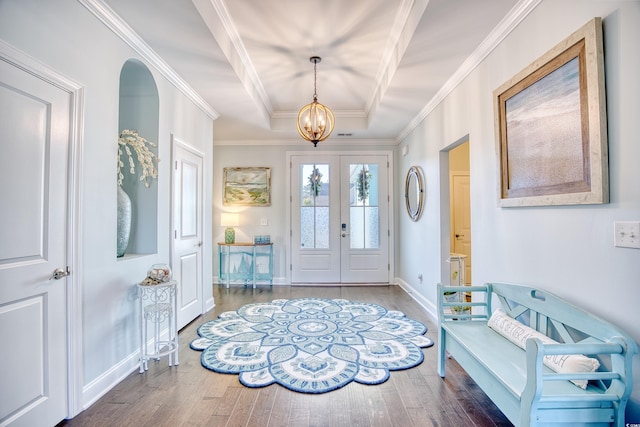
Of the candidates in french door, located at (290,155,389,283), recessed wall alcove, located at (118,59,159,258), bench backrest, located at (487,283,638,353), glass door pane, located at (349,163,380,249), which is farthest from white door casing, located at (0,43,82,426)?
glass door pane, located at (349,163,380,249)

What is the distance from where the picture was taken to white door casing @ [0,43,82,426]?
5.21 feet

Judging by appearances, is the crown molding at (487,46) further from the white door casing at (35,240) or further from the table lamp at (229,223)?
the table lamp at (229,223)

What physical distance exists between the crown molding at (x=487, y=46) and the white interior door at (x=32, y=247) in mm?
2895

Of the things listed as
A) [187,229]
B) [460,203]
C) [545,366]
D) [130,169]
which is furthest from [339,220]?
[545,366]

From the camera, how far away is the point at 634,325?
4.56ft

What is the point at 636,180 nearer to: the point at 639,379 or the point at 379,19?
the point at 639,379

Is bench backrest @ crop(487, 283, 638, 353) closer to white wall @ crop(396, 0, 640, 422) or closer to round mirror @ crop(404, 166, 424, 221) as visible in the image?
white wall @ crop(396, 0, 640, 422)

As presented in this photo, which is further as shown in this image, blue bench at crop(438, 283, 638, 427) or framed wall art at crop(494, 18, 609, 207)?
framed wall art at crop(494, 18, 609, 207)

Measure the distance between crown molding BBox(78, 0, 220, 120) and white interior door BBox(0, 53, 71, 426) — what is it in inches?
24.6

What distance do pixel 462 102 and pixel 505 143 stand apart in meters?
0.96

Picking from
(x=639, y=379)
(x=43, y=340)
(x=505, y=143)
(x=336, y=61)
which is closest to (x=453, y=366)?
(x=639, y=379)

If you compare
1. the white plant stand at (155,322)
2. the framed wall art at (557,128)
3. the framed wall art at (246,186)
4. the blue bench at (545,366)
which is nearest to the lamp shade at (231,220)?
the framed wall art at (246,186)

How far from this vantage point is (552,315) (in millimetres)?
1798

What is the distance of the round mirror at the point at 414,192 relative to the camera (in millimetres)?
4402
